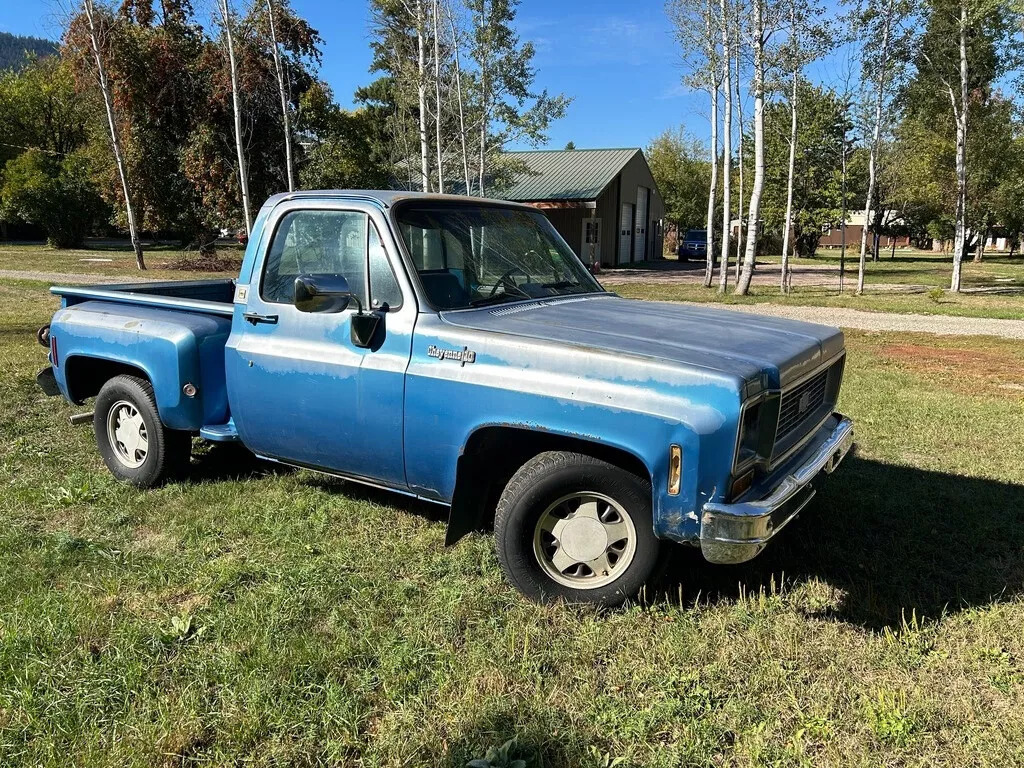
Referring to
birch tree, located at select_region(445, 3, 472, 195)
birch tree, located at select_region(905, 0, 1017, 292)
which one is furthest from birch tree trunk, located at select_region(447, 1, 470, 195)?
birch tree, located at select_region(905, 0, 1017, 292)

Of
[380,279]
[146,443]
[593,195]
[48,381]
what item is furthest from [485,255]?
[593,195]

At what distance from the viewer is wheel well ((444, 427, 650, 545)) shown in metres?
3.32

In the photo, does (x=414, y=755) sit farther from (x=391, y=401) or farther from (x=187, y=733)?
(x=391, y=401)

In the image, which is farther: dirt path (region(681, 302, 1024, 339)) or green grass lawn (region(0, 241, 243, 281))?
green grass lawn (region(0, 241, 243, 281))

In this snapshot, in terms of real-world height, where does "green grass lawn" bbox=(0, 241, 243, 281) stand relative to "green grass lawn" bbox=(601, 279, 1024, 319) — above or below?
above

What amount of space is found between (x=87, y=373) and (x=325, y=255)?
2.50m

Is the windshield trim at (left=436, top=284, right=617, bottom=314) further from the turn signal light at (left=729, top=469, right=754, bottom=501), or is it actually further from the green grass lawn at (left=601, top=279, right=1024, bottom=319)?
the green grass lawn at (left=601, top=279, right=1024, bottom=319)

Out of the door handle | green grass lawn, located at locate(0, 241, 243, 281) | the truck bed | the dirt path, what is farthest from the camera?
green grass lawn, located at locate(0, 241, 243, 281)

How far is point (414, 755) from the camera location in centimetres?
258

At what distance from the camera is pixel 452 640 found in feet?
10.8

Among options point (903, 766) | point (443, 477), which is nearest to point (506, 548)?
point (443, 477)

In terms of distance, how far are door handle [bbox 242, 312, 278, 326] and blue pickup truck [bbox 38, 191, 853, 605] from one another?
2cm

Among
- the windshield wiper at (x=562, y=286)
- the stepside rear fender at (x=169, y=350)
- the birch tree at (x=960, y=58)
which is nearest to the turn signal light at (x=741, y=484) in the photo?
the windshield wiper at (x=562, y=286)

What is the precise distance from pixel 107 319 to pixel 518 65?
738 inches
